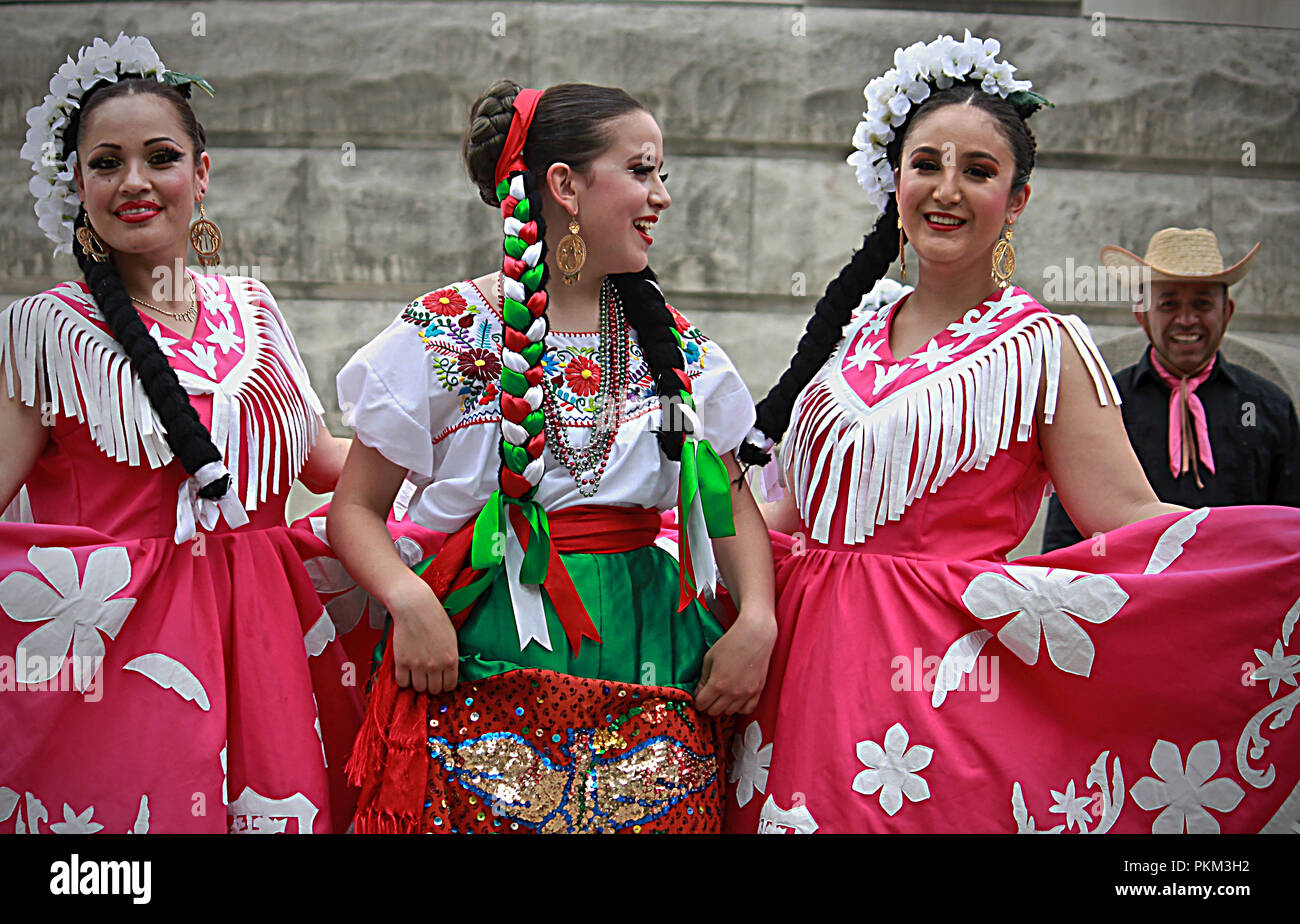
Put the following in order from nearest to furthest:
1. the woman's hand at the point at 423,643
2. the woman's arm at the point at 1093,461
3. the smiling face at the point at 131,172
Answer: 1. the woman's hand at the point at 423,643
2. the woman's arm at the point at 1093,461
3. the smiling face at the point at 131,172

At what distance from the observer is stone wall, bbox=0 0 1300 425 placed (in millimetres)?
5727

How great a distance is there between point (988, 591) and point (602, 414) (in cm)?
86

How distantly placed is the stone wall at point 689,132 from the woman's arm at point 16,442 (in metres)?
3.32

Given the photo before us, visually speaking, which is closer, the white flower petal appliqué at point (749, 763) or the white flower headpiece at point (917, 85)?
the white flower petal appliqué at point (749, 763)

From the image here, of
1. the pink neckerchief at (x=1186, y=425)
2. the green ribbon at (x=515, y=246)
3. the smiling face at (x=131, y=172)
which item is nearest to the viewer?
the green ribbon at (x=515, y=246)

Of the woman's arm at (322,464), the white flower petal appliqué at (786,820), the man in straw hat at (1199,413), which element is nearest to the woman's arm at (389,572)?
the woman's arm at (322,464)

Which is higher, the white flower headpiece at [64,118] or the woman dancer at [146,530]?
the white flower headpiece at [64,118]

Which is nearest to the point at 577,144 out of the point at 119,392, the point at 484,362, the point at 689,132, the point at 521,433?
the point at 484,362

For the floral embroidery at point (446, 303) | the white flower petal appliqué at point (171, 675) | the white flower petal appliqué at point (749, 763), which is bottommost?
the white flower petal appliqué at point (749, 763)

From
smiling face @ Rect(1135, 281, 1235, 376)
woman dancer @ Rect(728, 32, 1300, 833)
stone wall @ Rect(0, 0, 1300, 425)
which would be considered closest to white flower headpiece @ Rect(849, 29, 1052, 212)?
woman dancer @ Rect(728, 32, 1300, 833)

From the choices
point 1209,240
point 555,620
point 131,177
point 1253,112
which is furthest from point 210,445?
point 1253,112

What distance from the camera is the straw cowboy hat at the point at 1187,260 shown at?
461 cm

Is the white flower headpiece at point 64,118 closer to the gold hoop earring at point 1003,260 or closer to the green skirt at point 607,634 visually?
the green skirt at point 607,634

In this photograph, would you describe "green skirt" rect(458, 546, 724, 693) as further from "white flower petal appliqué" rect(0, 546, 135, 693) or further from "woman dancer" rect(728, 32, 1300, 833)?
"white flower petal appliqué" rect(0, 546, 135, 693)
